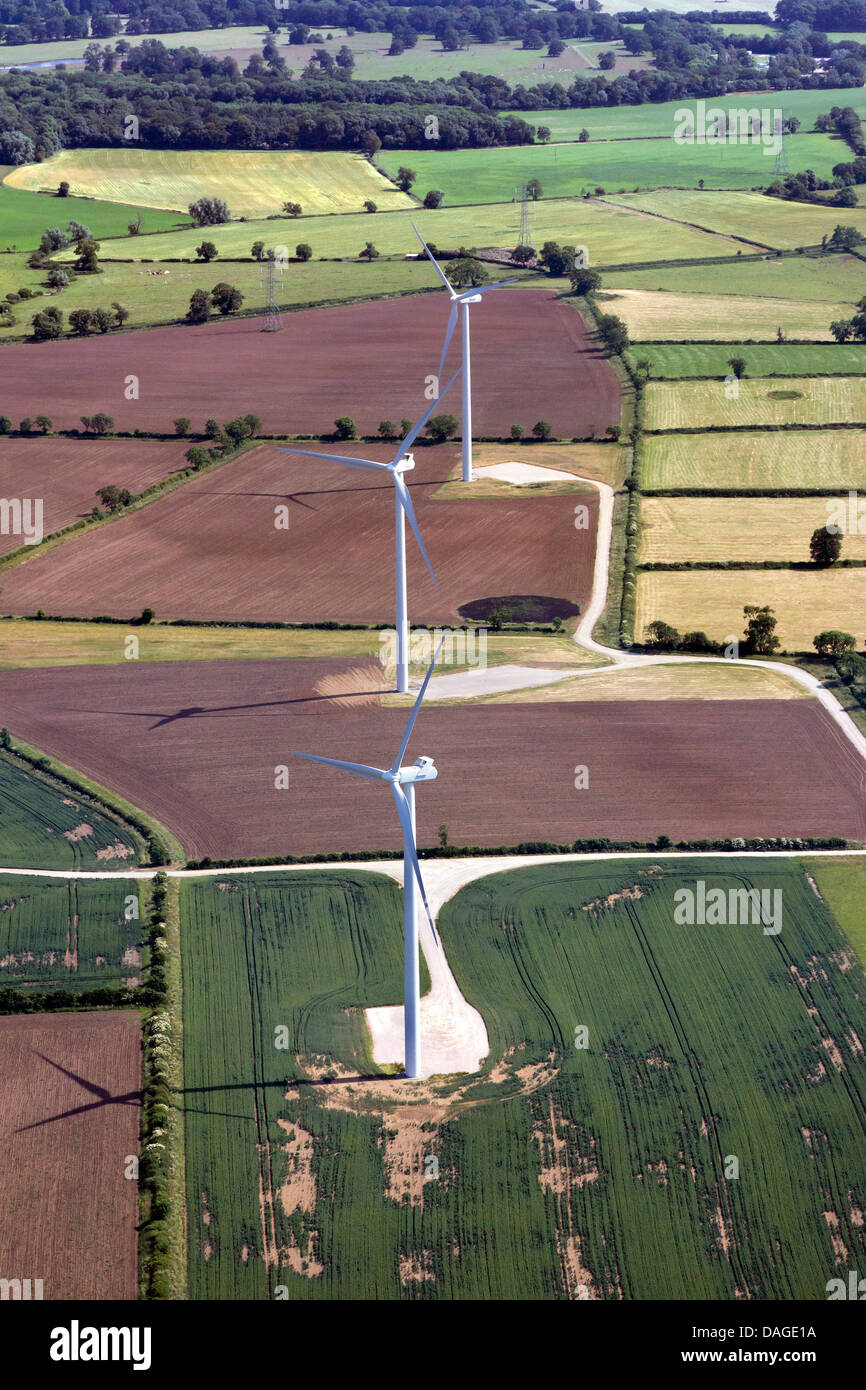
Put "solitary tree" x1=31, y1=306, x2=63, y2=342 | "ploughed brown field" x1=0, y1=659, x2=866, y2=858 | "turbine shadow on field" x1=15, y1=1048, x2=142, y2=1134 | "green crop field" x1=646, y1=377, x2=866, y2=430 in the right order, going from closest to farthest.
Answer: "turbine shadow on field" x1=15, y1=1048, x2=142, y2=1134 → "ploughed brown field" x1=0, y1=659, x2=866, y2=858 → "green crop field" x1=646, y1=377, x2=866, y2=430 → "solitary tree" x1=31, y1=306, x2=63, y2=342

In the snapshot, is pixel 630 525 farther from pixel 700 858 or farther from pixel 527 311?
pixel 527 311

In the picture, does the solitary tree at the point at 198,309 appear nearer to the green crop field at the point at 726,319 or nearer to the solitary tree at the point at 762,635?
the green crop field at the point at 726,319

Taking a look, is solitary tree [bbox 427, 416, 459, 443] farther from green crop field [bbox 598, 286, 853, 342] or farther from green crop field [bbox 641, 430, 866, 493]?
green crop field [bbox 598, 286, 853, 342]

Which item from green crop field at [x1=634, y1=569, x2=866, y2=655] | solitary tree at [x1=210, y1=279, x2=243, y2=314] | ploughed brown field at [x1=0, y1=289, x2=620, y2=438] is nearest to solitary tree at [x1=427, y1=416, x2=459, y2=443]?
ploughed brown field at [x1=0, y1=289, x2=620, y2=438]

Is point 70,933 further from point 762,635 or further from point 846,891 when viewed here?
point 762,635

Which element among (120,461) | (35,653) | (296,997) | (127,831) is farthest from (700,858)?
(120,461)

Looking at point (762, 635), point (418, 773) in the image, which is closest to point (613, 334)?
point (762, 635)
